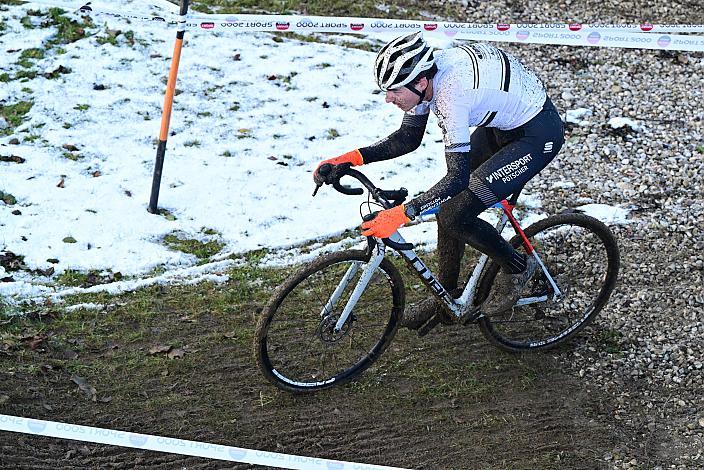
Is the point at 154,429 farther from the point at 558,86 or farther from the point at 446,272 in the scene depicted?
the point at 558,86

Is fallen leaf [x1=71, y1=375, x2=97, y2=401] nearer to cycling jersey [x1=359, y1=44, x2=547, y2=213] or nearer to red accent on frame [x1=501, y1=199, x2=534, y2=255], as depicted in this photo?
cycling jersey [x1=359, y1=44, x2=547, y2=213]

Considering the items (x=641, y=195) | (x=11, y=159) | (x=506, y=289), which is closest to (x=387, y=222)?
(x=506, y=289)

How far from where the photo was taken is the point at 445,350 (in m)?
6.39

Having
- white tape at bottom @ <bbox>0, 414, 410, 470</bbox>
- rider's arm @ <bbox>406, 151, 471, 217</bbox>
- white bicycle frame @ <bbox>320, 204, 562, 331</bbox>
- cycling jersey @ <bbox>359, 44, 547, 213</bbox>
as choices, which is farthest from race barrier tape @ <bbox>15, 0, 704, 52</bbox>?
white tape at bottom @ <bbox>0, 414, 410, 470</bbox>

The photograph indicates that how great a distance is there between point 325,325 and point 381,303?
1145 mm

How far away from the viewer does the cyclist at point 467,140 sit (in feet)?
16.3

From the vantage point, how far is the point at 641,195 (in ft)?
27.0

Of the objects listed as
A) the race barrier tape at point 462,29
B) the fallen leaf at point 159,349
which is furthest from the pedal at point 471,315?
the race barrier tape at point 462,29

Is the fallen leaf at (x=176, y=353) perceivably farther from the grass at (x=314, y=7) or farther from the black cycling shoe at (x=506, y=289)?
the grass at (x=314, y=7)

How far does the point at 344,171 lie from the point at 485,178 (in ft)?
2.94

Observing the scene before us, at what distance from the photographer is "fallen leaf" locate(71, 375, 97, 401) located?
5.73 m

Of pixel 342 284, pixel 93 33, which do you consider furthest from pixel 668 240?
pixel 93 33

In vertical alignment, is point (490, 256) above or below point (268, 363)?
above

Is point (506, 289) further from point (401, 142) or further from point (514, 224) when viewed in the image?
point (401, 142)
